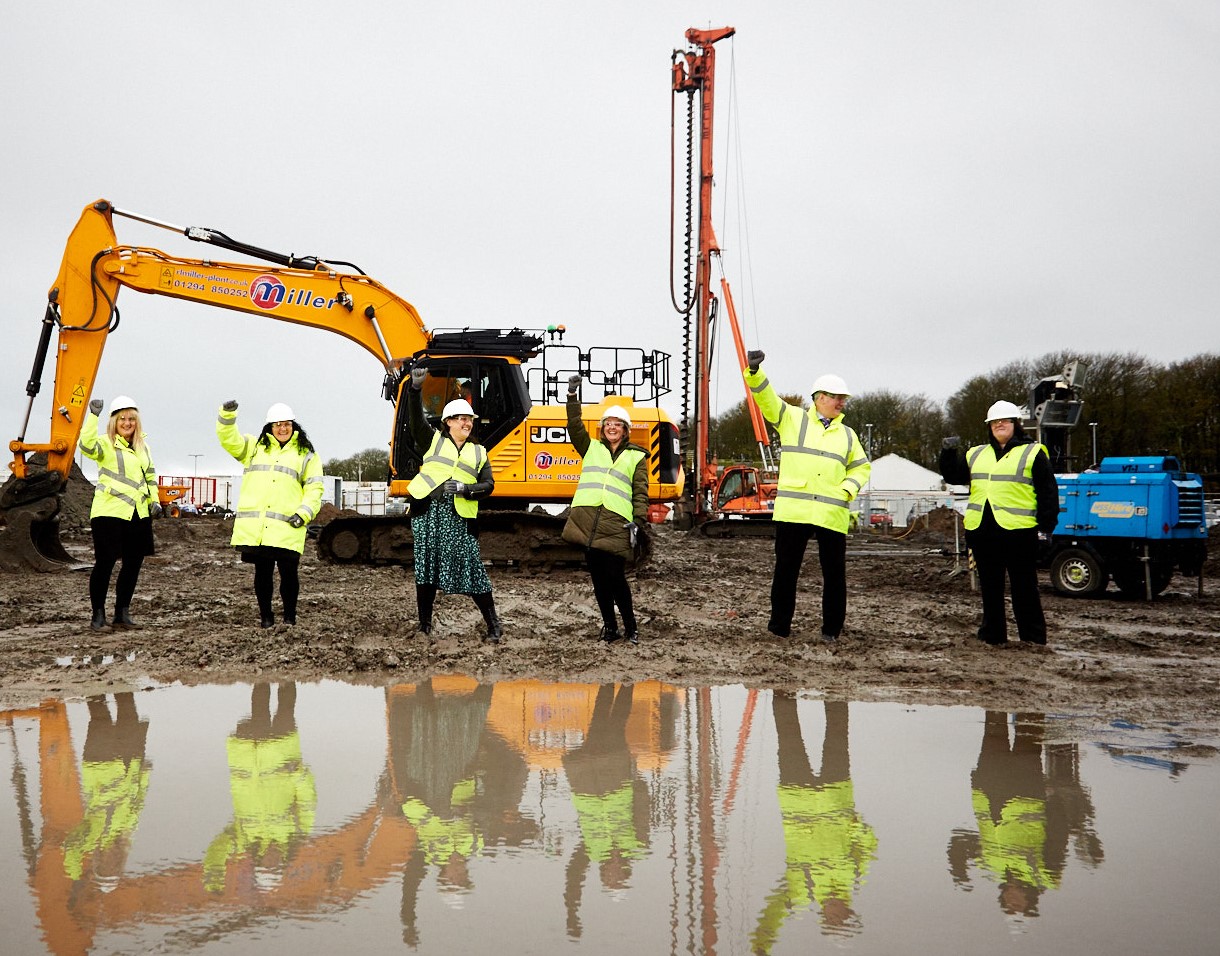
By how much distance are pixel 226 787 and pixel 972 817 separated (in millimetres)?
2679

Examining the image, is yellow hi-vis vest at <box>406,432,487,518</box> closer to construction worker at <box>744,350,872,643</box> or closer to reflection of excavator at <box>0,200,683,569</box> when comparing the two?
construction worker at <box>744,350,872,643</box>

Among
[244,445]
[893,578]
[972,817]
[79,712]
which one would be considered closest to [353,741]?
[79,712]

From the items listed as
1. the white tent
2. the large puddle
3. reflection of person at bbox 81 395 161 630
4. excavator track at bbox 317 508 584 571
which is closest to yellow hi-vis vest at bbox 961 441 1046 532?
the large puddle

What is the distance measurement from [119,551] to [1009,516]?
666 centimetres

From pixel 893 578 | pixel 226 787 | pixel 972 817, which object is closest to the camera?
pixel 972 817

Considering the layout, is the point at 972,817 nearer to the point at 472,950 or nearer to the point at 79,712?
the point at 472,950

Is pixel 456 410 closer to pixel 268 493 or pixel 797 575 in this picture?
pixel 268 493

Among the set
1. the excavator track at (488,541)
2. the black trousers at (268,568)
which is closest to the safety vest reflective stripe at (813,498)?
the black trousers at (268,568)

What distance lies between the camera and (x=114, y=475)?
7859 mm

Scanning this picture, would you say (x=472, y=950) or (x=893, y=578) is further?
(x=893, y=578)

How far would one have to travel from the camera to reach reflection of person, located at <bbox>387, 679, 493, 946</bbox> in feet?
9.78

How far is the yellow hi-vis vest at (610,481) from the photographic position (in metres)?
7.35

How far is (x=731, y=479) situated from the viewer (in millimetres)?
29359

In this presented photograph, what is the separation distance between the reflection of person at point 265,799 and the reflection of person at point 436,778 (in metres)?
0.36
